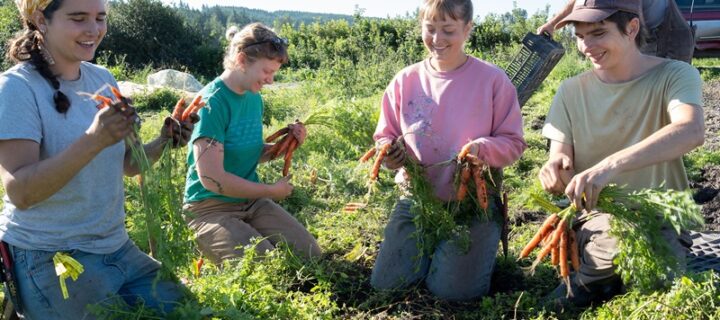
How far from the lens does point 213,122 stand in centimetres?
356

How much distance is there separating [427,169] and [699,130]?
1286mm

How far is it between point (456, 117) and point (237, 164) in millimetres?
1261

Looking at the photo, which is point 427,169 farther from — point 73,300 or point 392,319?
point 73,300

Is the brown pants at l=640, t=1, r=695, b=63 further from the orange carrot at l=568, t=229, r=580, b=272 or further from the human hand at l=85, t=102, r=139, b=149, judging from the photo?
the human hand at l=85, t=102, r=139, b=149

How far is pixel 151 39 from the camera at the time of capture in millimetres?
22609

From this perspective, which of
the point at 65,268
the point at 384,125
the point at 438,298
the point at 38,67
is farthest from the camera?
the point at 384,125

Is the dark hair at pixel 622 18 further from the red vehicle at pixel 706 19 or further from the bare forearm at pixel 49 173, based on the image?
the red vehicle at pixel 706 19

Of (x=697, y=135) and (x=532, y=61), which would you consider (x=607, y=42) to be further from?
(x=532, y=61)

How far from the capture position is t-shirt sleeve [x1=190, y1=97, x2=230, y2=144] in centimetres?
354

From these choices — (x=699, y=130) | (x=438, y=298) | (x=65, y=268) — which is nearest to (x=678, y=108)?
(x=699, y=130)

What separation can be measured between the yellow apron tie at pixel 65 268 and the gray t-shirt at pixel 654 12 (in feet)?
11.7

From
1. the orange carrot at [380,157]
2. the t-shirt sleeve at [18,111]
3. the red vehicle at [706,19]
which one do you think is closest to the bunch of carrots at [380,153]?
the orange carrot at [380,157]

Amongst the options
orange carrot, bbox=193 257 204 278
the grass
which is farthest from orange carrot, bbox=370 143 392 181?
orange carrot, bbox=193 257 204 278

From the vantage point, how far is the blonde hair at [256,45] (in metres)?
3.57
